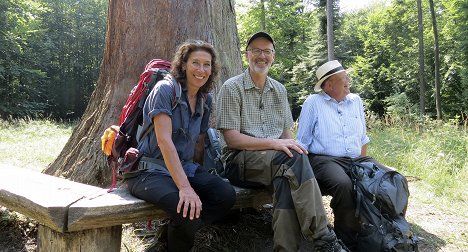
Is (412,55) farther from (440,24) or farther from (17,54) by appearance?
(17,54)

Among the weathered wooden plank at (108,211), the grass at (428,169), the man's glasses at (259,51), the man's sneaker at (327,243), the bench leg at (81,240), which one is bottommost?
the grass at (428,169)

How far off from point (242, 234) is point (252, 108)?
122cm

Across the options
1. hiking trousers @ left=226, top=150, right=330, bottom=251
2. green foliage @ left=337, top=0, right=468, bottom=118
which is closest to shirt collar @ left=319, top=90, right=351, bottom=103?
hiking trousers @ left=226, top=150, right=330, bottom=251

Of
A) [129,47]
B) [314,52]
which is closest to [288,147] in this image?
[129,47]

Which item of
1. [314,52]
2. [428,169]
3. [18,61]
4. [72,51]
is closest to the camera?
[428,169]

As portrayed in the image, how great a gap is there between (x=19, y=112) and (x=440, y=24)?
2608 cm

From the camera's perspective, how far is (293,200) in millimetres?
2795

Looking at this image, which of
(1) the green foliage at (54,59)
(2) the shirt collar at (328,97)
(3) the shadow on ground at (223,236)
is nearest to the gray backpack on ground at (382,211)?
(2) the shirt collar at (328,97)

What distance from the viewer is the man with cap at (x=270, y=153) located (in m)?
2.75

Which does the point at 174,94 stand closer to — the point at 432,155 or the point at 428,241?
the point at 428,241

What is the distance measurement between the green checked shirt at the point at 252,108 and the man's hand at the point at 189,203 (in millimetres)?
758

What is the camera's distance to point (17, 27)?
21.8 meters

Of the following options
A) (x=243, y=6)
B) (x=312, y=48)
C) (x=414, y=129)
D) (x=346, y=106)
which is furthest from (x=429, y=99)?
(x=346, y=106)

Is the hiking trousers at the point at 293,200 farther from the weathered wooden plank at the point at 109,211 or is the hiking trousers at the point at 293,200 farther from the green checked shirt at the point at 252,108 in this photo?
the weathered wooden plank at the point at 109,211
